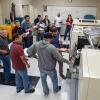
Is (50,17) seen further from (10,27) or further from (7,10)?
(10,27)

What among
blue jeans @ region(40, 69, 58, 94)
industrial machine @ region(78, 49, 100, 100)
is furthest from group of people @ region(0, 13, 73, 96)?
industrial machine @ region(78, 49, 100, 100)

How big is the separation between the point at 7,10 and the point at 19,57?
214 inches

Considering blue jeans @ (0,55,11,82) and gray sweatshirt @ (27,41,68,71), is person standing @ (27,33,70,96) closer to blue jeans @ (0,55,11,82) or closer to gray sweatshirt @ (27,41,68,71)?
gray sweatshirt @ (27,41,68,71)

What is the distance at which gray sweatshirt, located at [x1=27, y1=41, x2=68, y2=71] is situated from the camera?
2960 mm

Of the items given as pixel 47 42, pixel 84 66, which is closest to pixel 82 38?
pixel 47 42

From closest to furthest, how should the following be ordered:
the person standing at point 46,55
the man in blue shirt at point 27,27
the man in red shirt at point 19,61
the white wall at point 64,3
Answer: the person standing at point 46,55 → the man in red shirt at point 19,61 → the man in blue shirt at point 27,27 → the white wall at point 64,3

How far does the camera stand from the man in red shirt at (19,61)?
312 cm

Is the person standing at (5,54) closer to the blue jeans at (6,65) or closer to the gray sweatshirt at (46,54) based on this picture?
the blue jeans at (6,65)

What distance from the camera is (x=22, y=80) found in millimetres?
3639

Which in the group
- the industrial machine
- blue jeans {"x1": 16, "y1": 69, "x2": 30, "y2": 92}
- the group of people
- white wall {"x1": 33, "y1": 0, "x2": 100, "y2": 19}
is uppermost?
white wall {"x1": 33, "y1": 0, "x2": 100, "y2": 19}

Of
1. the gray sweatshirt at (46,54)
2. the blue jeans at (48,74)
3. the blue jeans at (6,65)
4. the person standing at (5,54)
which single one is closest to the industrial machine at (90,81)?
the gray sweatshirt at (46,54)

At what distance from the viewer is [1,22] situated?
786 cm

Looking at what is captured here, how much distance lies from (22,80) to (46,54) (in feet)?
3.33

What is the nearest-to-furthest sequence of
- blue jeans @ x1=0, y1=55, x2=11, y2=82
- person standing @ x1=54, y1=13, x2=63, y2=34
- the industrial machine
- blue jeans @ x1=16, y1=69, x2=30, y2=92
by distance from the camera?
1. the industrial machine
2. blue jeans @ x1=16, y1=69, x2=30, y2=92
3. blue jeans @ x1=0, y1=55, x2=11, y2=82
4. person standing @ x1=54, y1=13, x2=63, y2=34
